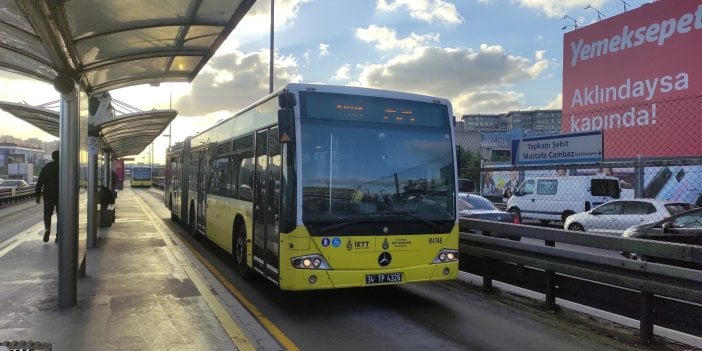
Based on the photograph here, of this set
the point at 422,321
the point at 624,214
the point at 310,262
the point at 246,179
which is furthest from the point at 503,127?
the point at 310,262

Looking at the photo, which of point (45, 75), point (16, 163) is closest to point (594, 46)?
point (45, 75)

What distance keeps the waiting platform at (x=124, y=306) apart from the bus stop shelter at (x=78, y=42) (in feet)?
1.96

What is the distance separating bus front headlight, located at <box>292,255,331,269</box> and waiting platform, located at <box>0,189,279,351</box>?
2.82 feet

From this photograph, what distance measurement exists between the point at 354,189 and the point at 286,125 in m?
1.15

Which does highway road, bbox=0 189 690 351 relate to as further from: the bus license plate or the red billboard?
the red billboard

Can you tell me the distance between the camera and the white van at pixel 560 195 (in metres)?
21.2

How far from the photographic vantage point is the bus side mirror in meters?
6.71

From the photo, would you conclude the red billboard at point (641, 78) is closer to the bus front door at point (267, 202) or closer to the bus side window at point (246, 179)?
the bus side window at point (246, 179)

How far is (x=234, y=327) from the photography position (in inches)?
245

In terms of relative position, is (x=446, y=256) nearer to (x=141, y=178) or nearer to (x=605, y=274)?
(x=605, y=274)

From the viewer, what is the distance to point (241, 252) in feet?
31.2

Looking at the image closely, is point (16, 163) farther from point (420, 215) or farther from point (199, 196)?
point (420, 215)

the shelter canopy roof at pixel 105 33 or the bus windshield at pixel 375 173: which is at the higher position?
the shelter canopy roof at pixel 105 33

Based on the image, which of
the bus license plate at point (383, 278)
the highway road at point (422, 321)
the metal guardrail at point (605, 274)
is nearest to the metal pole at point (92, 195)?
the highway road at point (422, 321)
